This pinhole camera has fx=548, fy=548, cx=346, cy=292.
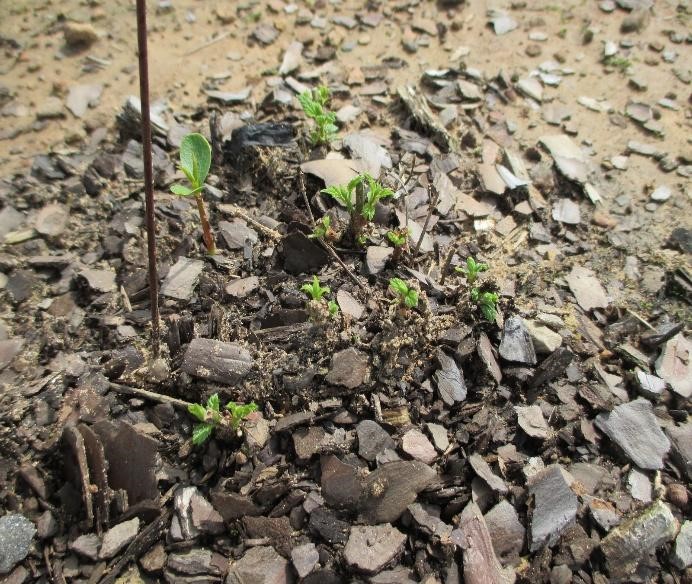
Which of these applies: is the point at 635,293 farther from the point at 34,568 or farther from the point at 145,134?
the point at 34,568

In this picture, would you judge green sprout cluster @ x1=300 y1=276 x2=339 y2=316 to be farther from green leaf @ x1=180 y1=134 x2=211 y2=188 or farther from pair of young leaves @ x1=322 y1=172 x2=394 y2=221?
green leaf @ x1=180 y1=134 x2=211 y2=188

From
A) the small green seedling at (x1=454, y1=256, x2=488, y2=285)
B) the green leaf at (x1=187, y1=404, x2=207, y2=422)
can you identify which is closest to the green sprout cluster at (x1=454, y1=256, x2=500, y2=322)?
the small green seedling at (x1=454, y1=256, x2=488, y2=285)

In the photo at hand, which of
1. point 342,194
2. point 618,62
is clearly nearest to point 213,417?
point 342,194

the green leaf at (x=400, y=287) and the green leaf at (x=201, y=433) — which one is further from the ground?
the green leaf at (x=400, y=287)

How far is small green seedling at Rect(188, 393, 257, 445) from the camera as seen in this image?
7.91ft

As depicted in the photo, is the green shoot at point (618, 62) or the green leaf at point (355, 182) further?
the green shoot at point (618, 62)

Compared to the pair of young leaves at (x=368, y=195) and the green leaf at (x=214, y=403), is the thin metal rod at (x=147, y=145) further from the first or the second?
the pair of young leaves at (x=368, y=195)

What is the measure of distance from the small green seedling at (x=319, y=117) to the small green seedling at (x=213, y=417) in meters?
1.83

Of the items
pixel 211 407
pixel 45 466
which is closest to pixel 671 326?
pixel 211 407

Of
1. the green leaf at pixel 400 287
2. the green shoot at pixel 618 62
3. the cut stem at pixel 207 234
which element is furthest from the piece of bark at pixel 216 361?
the green shoot at pixel 618 62

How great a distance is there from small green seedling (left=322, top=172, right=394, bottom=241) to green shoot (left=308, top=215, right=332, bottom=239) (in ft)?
0.43

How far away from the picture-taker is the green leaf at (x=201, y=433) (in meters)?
2.42

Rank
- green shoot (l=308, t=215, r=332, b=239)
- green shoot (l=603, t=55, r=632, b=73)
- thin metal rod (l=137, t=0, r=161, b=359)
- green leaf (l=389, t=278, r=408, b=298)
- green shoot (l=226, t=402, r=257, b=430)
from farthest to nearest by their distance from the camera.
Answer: green shoot (l=603, t=55, r=632, b=73)
green shoot (l=308, t=215, r=332, b=239)
green leaf (l=389, t=278, r=408, b=298)
green shoot (l=226, t=402, r=257, b=430)
thin metal rod (l=137, t=0, r=161, b=359)

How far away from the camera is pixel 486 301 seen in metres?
2.78
